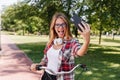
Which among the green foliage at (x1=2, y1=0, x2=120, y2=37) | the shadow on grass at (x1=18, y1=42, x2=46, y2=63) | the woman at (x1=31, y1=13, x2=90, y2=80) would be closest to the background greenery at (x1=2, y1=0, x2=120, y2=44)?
the green foliage at (x1=2, y1=0, x2=120, y2=37)

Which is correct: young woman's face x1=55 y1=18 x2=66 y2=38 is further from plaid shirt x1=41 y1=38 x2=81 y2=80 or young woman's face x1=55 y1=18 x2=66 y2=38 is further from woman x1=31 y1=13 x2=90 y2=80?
plaid shirt x1=41 y1=38 x2=81 y2=80

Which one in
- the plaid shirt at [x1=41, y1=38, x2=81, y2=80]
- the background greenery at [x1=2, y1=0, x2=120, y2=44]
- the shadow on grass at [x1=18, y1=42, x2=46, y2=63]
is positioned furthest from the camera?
the background greenery at [x1=2, y1=0, x2=120, y2=44]

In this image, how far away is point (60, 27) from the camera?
12.3ft

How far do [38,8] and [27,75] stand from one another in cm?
1541

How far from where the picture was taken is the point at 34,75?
12.0 meters

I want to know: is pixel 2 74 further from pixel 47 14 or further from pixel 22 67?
pixel 47 14

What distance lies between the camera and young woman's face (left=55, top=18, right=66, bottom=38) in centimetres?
375

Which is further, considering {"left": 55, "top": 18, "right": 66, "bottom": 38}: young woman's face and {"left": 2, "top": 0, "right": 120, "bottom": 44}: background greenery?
{"left": 2, "top": 0, "right": 120, "bottom": 44}: background greenery

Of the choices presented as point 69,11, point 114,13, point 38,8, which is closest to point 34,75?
point 114,13

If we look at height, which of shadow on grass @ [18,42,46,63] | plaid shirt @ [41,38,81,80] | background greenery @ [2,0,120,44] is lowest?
shadow on grass @ [18,42,46,63]

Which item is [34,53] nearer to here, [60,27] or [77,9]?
[77,9]

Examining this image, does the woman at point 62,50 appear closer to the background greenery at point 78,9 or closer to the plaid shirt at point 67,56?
the plaid shirt at point 67,56

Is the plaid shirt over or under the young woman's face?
under

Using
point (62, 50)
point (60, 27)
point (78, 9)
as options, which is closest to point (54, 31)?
point (60, 27)
